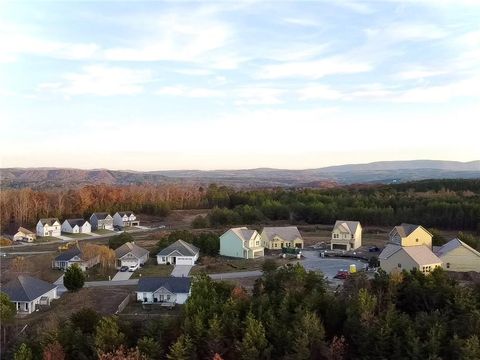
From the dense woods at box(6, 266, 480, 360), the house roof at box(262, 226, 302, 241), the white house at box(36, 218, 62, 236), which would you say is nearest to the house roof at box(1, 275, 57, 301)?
the dense woods at box(6, 266, 480, 360)

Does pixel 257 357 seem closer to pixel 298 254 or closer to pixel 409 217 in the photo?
pixel 298 254

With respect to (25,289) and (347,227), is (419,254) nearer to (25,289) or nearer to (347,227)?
(347,227)

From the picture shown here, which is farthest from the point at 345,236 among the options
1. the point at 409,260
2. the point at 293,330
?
the point at 293,330

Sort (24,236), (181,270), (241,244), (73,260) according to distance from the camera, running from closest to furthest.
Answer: (181,270) < (73,260) < (241,244) < (24,236)

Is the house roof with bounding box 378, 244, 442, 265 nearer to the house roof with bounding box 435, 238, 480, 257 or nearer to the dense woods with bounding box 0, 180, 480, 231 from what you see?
the house roof with bounding box 435, 238, 480, 257

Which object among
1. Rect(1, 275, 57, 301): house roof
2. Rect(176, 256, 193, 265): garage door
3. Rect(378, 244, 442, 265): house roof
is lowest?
Rect(176, 256, 193, 265): garage door

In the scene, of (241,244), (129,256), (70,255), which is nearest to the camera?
(129,256)

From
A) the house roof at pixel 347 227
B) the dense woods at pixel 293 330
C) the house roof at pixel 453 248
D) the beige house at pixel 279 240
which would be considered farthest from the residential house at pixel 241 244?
the dense woods at pixel 293 330
